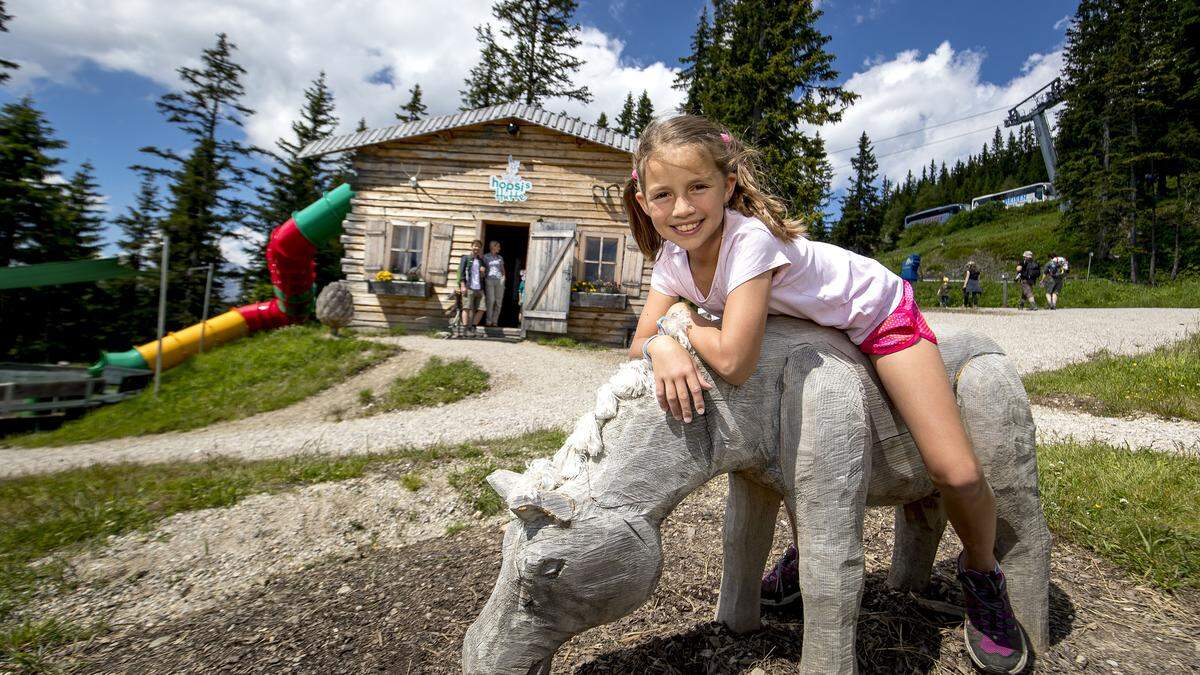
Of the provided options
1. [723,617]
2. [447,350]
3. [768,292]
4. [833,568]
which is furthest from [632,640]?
[447,350]

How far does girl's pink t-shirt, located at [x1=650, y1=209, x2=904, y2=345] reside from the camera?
1.54 metres

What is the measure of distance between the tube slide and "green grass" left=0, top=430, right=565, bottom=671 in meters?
7.95

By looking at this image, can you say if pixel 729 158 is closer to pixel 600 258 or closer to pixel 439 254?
pixel 600 258

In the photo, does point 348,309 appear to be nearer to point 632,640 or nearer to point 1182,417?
point 632,640

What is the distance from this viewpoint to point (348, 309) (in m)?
11.1

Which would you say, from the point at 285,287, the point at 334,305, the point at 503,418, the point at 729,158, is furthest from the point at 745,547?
the point at 285,287

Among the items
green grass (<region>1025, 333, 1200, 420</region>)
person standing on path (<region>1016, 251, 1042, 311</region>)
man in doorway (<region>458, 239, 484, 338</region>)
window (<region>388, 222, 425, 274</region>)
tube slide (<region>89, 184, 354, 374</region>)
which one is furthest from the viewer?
person standing on path (<region>1016, 251, 1042, 311</region>)

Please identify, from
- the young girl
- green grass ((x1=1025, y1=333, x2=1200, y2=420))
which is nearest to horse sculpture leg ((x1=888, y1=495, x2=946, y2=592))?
the young girl

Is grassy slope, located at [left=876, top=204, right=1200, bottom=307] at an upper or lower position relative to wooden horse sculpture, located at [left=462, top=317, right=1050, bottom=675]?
upper

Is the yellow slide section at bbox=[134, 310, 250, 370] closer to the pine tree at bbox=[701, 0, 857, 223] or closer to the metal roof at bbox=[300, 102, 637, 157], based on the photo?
the metal roof at bbox=[300, 102, 637, 157]

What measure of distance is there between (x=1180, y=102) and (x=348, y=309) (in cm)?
3736

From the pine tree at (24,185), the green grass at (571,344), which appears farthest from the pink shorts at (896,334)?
the pine tree at (24,185)

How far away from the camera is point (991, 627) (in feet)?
5.95

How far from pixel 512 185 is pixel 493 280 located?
225 centimetres
